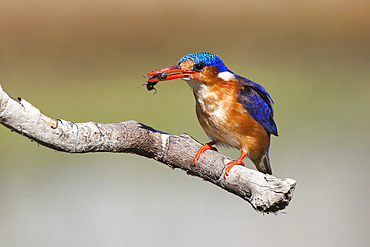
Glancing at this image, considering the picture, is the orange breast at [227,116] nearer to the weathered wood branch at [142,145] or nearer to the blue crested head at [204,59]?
the blue crested head at [204,59]

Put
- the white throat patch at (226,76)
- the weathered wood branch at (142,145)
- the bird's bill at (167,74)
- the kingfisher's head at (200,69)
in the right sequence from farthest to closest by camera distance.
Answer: the white throat patch at (226,76)
the kingfisher's head at (200,69)
the bird's bill at (167,74)
the weathered wood branch at (142,145)

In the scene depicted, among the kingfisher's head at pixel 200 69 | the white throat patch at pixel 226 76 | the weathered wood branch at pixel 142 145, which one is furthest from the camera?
the white throat patch at pixel 226 76

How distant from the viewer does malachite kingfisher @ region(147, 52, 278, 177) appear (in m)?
1.80

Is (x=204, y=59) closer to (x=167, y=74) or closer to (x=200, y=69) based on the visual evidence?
(x=200, y=69)

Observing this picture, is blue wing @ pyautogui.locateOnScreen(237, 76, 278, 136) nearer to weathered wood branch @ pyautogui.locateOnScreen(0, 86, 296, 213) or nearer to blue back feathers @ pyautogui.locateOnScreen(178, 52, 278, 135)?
blue back feathers @ pyautogui.locateOnScreen(178, 52, 278, 135)

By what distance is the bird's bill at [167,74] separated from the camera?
5.34 ft

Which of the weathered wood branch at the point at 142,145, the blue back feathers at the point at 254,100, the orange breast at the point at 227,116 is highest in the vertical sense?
the blue back feathers at the point at 254,100

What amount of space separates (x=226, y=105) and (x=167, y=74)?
0.27 metres

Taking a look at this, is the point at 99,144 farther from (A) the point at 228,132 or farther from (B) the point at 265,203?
(A) the point at 228,132

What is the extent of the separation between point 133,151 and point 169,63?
10.9ft

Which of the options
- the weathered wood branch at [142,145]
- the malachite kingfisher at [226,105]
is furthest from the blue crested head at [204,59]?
the weathered wood branch at [142,145]

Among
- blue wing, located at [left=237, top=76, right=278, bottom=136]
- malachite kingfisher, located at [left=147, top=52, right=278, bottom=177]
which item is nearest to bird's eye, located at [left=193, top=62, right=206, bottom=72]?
malachite kingfisher, located at [left=147, top=52, right=278, bottom=177]

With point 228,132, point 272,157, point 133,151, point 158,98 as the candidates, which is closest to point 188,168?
point 133,151

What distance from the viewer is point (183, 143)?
1.60 meters
